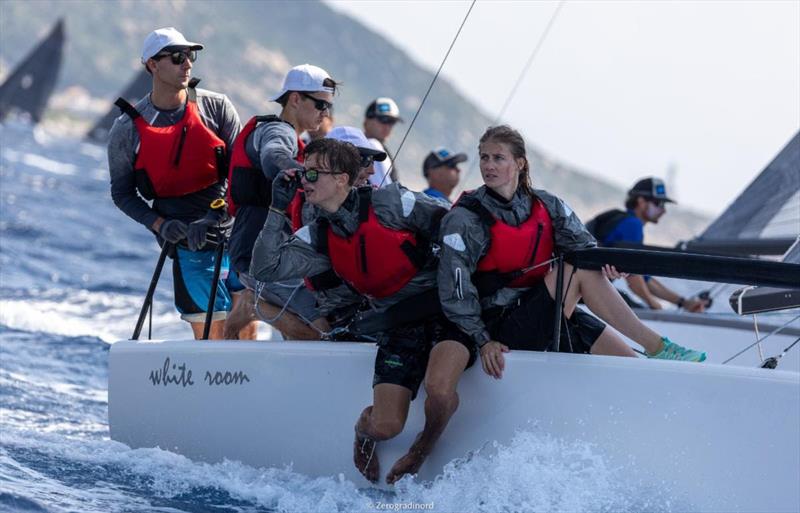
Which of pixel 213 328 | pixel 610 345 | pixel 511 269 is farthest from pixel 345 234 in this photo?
pixel 213 328

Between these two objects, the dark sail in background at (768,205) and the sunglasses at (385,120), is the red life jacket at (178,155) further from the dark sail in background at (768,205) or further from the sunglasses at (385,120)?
the dark sail in background at (768,205)

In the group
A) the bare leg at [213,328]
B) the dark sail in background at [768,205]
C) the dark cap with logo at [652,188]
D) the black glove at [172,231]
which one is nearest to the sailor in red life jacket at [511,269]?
the black glove at [172,231]

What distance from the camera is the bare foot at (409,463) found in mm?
3445

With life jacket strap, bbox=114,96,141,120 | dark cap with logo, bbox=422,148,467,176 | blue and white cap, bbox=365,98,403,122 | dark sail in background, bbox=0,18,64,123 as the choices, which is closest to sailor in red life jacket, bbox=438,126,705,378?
life jacket strap, bbox=114,96,141,120

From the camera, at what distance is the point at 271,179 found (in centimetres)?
392

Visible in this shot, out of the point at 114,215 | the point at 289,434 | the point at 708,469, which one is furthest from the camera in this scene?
the point at 114,215

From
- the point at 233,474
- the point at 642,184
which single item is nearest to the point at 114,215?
the point at 642,184

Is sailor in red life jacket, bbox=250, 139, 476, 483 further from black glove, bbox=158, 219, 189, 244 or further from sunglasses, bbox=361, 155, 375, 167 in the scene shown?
black glove, bbox=158, 219, 189, 244

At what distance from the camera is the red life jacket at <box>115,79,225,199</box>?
14.1 ft

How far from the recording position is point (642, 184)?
6.27 m

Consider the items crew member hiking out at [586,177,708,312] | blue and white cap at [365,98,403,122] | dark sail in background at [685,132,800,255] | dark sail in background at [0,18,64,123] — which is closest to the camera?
blue and white cap at [365,98,403,122]

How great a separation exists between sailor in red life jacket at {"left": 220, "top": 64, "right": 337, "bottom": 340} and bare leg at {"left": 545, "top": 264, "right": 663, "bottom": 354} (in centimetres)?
91

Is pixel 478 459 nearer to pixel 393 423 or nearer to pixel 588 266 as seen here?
pixel 393 423

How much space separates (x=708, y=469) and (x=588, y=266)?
24.2 inches
